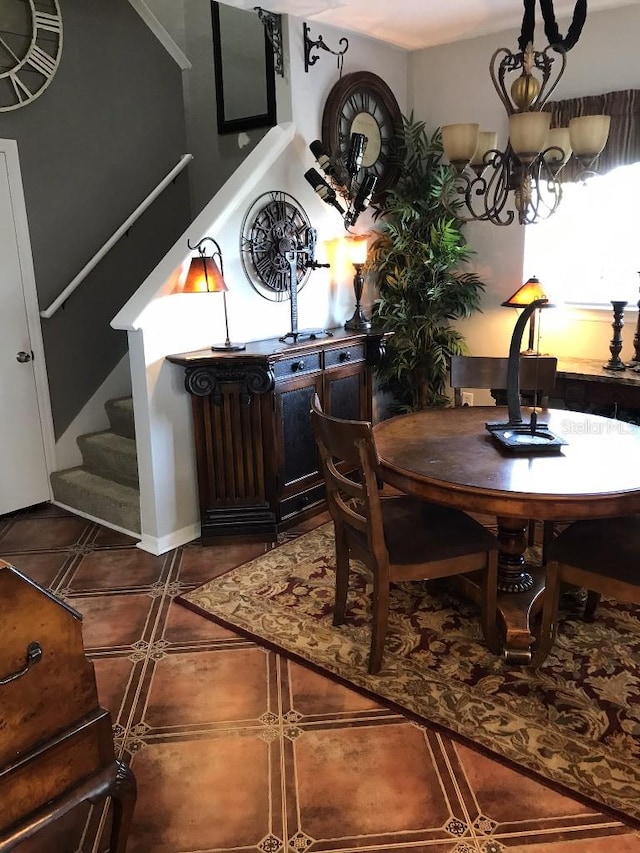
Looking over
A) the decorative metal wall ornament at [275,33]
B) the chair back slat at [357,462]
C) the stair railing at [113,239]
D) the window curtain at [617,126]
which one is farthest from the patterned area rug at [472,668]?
the decorative metal wall ornament at [275,33]

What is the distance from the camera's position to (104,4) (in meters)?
4.05

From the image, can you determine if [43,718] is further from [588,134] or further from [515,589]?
[588,134]

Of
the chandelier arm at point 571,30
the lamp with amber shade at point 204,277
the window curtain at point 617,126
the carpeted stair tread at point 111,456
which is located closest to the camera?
the chandelier arm at point 571,30

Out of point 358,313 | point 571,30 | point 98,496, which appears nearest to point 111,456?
point 98,496

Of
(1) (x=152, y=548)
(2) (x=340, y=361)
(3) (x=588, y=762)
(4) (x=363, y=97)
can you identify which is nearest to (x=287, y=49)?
(4) (x=363, y=97)

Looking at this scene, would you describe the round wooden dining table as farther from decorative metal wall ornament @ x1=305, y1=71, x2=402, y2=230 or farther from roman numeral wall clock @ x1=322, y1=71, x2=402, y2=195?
roman numeral wall clock @ x1=322, y1=71, x2=402, y2=195

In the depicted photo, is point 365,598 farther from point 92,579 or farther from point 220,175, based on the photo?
point 220,175

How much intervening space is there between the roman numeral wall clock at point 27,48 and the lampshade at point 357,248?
1.95 metres

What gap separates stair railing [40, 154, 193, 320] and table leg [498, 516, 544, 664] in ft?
9.40

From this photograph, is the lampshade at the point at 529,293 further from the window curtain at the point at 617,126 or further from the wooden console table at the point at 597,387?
the window curtain at the point at 617,126

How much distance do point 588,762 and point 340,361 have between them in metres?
2.44

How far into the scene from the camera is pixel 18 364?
3.94 metres

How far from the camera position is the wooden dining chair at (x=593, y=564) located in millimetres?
2174

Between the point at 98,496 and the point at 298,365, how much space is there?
4.56 feet
